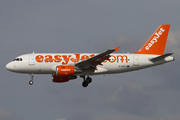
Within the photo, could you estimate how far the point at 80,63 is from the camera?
43.7 metres

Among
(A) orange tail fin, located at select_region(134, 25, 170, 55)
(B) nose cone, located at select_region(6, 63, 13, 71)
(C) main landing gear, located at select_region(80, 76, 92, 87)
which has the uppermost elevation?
(A) orange tail fin, located at select_region(134, 25, 170, 55)

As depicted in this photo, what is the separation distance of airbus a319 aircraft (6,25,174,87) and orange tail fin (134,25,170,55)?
3.38ft

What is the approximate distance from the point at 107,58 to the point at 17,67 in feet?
43.3

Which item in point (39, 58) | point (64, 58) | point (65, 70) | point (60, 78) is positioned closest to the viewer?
point (65, 70)

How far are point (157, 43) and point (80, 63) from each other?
13.9 m

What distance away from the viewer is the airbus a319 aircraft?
144 feet

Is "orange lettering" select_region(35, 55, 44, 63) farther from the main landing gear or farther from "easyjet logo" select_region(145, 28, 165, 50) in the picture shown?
"easyjet logo" select_region(145, 28, 165, 50)

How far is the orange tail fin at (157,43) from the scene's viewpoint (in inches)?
1944

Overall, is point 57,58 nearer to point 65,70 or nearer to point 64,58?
point 64,58

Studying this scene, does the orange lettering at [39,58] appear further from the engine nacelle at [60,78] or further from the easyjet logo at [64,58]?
the engine nacelle at [60,78]

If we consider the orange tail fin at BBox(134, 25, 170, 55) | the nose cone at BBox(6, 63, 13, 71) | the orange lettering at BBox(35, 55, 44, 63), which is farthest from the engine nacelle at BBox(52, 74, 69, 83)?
the orange tail fin at BBox(134, 25, 170, 55)

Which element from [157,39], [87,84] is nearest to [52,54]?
[87,84]

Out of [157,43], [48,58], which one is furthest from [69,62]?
[157,43]

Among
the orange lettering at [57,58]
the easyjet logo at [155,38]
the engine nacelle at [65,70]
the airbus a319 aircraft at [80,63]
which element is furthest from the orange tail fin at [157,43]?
the orange lettering at [57,58]
